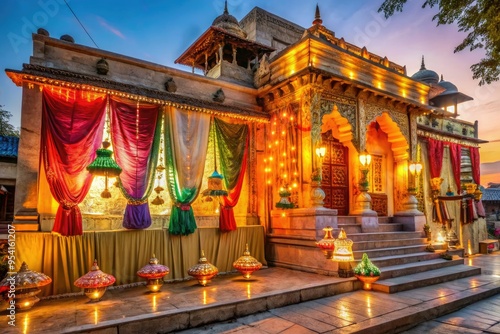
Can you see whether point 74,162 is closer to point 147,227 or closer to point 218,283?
point 147,227

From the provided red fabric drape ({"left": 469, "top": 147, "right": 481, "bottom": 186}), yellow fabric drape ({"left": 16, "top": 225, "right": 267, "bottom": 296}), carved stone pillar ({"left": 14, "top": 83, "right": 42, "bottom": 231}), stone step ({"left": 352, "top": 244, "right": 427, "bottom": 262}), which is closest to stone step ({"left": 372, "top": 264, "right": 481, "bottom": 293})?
stone step ({"left": 352, "top": 244, "right": 427, "bottom": 262})

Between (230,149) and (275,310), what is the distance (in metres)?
4.53

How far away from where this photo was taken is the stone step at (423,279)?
252 inches

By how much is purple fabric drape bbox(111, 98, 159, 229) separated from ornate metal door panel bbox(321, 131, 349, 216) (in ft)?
18.1

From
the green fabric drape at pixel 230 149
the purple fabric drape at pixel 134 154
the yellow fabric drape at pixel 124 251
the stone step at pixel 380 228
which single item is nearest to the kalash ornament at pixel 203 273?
the yellow fabric drape at pixel 124 251

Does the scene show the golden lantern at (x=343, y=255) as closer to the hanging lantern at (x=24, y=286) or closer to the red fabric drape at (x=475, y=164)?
the hanging lantern at (x=24, y=286)

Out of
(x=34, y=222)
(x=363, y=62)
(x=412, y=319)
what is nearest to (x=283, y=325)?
(x=412, y=319)

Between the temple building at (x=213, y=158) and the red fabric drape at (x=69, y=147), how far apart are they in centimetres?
3

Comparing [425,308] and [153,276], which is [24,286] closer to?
[153,276]

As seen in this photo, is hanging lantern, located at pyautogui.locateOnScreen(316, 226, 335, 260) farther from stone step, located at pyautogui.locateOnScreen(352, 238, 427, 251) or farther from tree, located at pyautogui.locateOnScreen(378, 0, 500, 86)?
tree, located at pyautogui.locateOnScreen(378, 0, 500, 86)

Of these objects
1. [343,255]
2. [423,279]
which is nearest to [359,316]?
[343,255]

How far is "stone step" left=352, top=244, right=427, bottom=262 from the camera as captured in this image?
757 centimetres

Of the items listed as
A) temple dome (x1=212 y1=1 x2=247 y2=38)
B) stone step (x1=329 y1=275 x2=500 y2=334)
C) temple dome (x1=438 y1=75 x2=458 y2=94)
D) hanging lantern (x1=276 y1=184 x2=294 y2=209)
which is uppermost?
temple dome (x1=212 y1=1 x2=247 y2=38)

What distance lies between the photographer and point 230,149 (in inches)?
343
